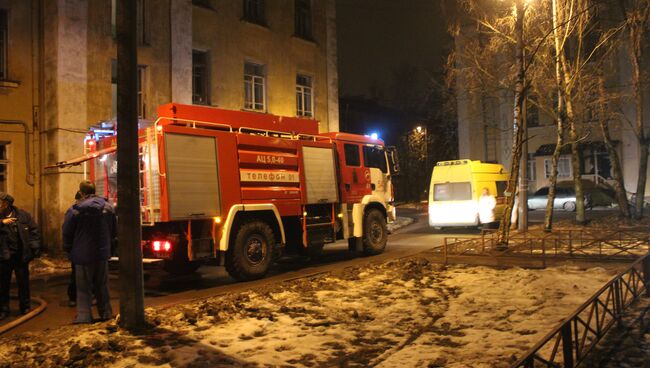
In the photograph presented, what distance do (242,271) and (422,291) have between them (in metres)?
3.57

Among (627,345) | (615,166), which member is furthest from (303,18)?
(627,345)

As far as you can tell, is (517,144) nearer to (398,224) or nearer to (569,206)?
(398,224)

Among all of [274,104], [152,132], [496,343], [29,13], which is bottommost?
[496,343]

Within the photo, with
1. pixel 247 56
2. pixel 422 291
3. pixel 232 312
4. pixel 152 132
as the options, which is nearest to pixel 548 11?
pixel 247 56

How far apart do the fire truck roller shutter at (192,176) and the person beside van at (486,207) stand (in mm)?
12008

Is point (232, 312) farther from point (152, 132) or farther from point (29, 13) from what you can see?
point (29, 13)

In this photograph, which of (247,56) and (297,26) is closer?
(247,56)

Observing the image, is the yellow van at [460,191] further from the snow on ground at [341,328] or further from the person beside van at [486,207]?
the snow on ground at [341,328]

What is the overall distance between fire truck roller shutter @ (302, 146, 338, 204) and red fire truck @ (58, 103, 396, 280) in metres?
0.02

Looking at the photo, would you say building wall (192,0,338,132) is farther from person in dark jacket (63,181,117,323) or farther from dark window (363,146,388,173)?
person in dark jacket (63,181,117,323)

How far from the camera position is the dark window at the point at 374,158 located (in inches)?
559

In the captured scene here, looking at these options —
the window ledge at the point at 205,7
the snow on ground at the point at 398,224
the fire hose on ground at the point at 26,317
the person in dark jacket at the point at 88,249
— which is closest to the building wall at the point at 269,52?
the window ledge at the point at 205,7

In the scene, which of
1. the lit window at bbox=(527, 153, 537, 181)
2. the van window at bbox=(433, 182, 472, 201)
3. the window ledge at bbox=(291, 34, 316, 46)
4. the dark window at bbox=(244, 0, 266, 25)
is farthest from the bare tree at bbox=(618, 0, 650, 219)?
the lit window at bbox=(527, 153, 537, 181)

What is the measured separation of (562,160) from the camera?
3734 centimetres
